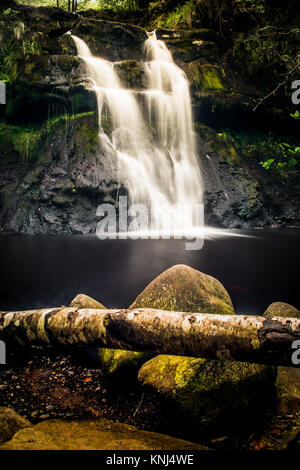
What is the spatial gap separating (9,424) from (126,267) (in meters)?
Answer: 5.29

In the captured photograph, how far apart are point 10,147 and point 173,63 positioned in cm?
943

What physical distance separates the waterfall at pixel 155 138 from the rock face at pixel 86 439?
10.00 m

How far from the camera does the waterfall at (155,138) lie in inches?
485

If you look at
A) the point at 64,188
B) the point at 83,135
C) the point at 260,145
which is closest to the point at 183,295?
the point at 64,188

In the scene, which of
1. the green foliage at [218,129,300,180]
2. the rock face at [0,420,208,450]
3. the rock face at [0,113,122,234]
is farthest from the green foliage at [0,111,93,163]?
the rock face at [0,420,208,450]

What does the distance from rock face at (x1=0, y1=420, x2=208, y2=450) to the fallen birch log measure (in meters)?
0.56

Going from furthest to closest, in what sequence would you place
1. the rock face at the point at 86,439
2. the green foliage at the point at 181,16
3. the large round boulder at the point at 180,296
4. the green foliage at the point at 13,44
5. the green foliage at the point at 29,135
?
the green foliage at the point at 181,16, the green foliage at the point at 29,135, the green foliage at the point at 13,44, the large round boulder at the point at 180,296, the rock face at the point at 86,439

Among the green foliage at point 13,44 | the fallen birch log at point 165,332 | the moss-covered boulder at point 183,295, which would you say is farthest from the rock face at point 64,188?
the fallen birch log at point 165,332

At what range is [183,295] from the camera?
3.22 meters

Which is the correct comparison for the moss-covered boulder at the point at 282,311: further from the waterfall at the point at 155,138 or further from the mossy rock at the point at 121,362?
the waterfall at the point at 155,138

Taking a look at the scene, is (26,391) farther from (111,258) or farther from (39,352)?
(111,258)

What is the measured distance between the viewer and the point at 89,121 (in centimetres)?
1255

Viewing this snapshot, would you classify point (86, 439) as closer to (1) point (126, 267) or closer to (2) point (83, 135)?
(1) point (126, 267)
